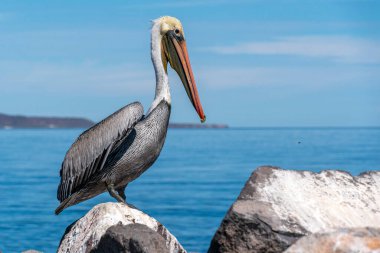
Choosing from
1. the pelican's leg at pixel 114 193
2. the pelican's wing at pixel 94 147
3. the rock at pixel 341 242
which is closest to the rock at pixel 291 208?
the pelican's leg at pixel 114 193

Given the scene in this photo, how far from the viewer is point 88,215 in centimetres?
649

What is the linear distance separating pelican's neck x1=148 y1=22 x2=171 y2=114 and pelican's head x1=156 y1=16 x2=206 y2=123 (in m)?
0.08

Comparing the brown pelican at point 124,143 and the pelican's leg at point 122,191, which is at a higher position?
the brown pelican at point 124,143

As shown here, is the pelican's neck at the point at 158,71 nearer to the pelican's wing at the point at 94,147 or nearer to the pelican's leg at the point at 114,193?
the pelican's wing at the point at 94,147

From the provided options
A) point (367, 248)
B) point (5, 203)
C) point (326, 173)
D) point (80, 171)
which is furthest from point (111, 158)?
point (5, 203)

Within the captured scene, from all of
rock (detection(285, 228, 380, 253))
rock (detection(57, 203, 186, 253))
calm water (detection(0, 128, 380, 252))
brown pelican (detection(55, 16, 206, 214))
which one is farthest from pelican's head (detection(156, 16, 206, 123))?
calm water (detection(0, 128, 380, 252))

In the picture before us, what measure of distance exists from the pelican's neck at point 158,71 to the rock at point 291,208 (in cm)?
142

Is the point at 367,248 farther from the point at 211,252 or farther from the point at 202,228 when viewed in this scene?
the point at 202,228

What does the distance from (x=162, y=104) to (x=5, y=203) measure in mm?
20363

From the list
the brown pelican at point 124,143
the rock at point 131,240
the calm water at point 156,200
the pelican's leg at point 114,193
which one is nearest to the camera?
the rock at point 131,240

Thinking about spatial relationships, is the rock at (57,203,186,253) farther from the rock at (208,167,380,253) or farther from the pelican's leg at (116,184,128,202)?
the pelican's leg at (116,184,128,202)

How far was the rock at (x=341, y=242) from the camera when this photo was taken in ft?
14.3

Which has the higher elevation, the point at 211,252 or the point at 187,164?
the point at 211,252

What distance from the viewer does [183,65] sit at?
7777 mm
